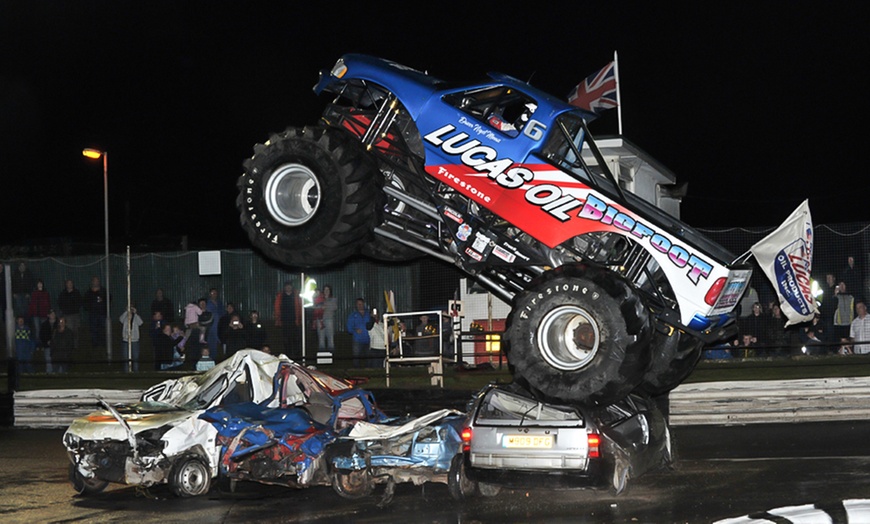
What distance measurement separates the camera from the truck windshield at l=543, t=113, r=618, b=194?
9828mm

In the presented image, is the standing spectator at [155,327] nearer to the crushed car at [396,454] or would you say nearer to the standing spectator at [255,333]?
the standing spectator at [255,333]

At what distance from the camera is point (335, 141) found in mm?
9961

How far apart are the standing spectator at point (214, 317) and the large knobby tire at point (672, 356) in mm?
9671

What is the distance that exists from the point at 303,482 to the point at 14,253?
66.7ft

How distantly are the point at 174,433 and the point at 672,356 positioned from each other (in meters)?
5.53

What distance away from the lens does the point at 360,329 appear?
58.0 feet

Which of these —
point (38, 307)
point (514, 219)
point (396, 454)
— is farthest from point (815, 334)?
point (38, 307)

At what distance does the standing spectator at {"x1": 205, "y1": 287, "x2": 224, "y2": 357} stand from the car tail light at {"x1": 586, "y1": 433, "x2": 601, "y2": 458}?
1004cm

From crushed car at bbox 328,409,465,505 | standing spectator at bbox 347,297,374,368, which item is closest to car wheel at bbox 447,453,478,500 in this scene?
crushed car at bbox 328,409,465,505

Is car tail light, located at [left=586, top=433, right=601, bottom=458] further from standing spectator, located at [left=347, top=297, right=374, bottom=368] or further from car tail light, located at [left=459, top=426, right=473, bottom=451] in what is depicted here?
standing spectator, located at [left=347, top=297, right=374, bottom=368]

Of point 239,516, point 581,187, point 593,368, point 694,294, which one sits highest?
point 581,187

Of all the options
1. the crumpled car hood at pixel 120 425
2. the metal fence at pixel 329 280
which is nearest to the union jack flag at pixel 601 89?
the metal fence at pixel 329 280

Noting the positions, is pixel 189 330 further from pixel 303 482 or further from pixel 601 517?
pixel 601 517

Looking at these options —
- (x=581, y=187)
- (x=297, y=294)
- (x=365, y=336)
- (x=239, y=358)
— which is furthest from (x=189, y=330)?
(x=581, y=187)
